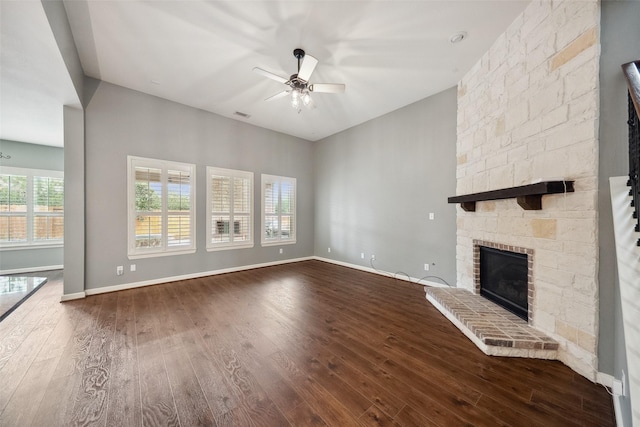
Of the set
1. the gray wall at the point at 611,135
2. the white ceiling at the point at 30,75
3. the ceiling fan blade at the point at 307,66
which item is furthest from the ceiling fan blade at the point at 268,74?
the gray wall at the point at 611,135

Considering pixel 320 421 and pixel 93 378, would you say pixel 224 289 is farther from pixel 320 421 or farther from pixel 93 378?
pixel 320 421

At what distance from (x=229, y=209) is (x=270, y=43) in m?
3.41

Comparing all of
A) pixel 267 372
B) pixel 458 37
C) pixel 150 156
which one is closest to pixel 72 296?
pixel 150 156

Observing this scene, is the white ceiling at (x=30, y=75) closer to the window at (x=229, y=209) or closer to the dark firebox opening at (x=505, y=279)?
the window at (x=229, y=209)

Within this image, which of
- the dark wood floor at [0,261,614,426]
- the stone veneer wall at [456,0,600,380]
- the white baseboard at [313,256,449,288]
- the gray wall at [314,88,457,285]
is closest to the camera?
the dark wood floor at [0,261,614,426]

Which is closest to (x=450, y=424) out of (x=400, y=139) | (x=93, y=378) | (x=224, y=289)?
(x=93, y=378)

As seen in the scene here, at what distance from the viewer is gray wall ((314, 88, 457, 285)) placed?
12.8 feet

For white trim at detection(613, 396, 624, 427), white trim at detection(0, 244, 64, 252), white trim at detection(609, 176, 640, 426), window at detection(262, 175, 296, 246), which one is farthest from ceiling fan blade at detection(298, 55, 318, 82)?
white trim at detection(0, 244, 64, 252)

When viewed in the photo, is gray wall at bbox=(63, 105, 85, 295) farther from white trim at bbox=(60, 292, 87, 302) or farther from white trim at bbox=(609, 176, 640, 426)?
white trim at bbox=(609, 176, 640, 426)

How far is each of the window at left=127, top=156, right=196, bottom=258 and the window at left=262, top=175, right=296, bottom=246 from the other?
1656mm

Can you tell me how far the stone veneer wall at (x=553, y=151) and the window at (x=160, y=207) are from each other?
16.9 feet

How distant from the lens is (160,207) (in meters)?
4.26

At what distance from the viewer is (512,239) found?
2.53m

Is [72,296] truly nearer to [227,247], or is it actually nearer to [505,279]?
[227,247]
